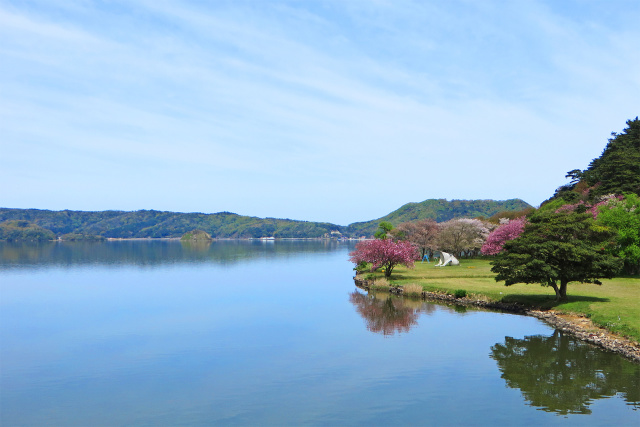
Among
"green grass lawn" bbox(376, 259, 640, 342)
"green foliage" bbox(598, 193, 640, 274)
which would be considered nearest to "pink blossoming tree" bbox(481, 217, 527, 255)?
"green grass lawn" bbox(376, 259, 640, 342)

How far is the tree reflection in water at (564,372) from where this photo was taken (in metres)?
21.2

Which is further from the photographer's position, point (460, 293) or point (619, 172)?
point (619, 172)

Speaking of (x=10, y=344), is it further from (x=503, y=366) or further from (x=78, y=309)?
(x=503, y=366)

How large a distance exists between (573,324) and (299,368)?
21.7 metres

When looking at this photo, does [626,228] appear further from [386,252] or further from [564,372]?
[564,372]

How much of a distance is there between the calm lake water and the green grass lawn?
320cm

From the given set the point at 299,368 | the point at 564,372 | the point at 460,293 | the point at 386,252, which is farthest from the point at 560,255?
the point at 386,252

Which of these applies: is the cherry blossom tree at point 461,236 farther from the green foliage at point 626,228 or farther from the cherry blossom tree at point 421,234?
the green foliage at point 626,228

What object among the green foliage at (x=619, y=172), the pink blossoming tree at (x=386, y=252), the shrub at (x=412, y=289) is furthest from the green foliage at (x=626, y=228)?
the pink blossoming tree at (x=386, y=252)

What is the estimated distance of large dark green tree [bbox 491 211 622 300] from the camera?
36875mm

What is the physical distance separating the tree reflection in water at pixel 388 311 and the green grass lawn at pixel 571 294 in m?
4.78

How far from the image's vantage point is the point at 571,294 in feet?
141

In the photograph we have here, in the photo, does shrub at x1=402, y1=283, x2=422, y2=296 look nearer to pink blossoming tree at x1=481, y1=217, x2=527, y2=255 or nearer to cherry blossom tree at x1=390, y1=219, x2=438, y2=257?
pink blossoming tree at x1=481, y1=217, x2=527, y2=255

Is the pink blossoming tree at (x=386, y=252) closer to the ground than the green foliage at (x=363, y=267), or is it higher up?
higher up
